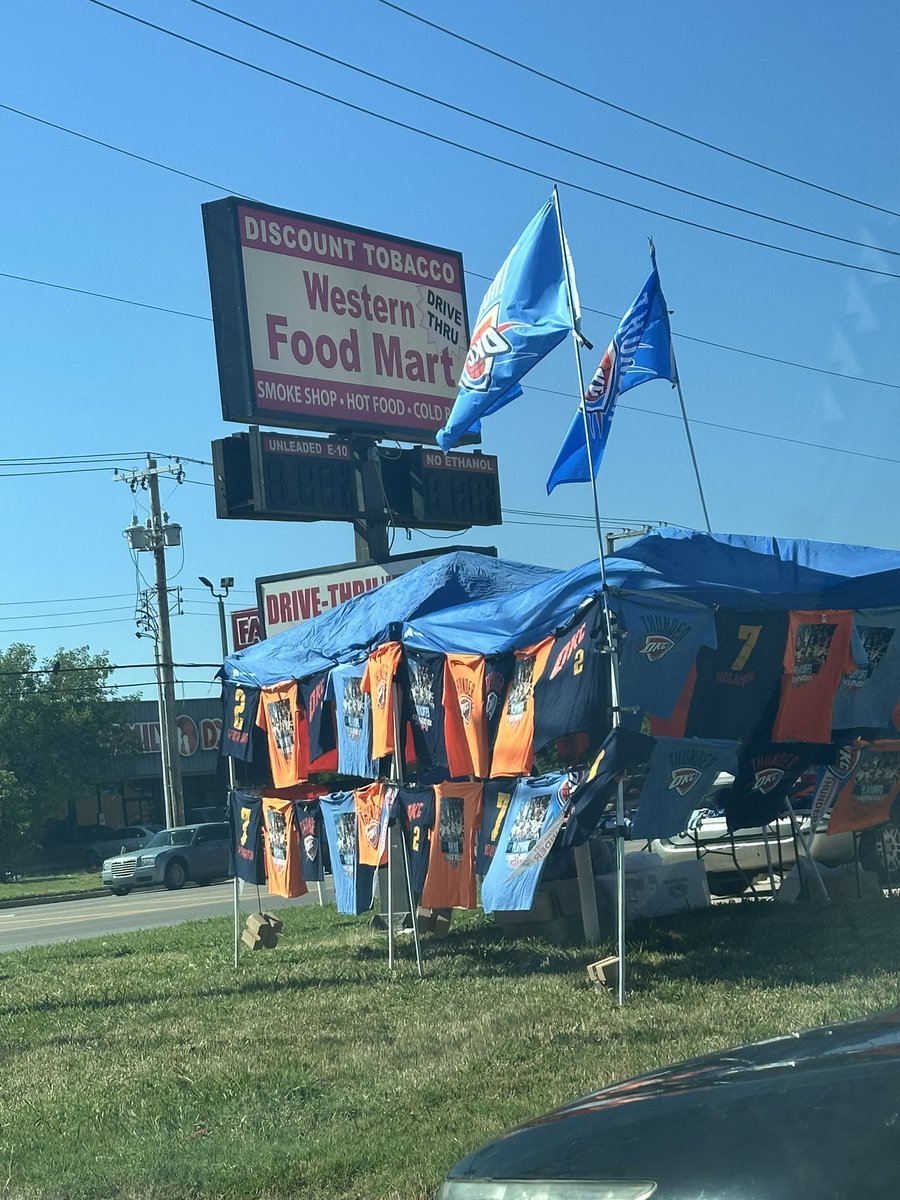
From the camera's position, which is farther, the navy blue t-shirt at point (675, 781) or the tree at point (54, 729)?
the tree at point (54, 729)

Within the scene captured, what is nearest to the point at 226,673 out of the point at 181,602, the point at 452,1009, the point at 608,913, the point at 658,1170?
the point at 608,913

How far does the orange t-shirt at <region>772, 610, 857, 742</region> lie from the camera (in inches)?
420

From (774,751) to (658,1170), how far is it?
9.51m

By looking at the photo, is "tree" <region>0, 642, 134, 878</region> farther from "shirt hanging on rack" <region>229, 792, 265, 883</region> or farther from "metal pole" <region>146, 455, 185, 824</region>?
"shirt hanging on rack" <region>229, 792, 265, 883</region>

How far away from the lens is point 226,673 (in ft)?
44.0

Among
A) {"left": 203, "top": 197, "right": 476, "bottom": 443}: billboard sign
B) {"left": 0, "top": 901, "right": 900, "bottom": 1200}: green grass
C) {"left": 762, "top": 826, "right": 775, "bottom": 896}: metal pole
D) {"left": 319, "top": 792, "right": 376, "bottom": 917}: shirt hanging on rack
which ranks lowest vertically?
{"left": 0, "top": 901, "right": 900, "bottom": 1200}: green grass

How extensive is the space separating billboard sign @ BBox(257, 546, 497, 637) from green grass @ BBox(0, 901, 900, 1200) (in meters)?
5.49

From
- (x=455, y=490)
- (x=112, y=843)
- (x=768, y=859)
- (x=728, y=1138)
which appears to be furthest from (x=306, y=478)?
(x=112, y=843)

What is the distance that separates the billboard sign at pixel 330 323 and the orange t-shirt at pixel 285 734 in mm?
5709

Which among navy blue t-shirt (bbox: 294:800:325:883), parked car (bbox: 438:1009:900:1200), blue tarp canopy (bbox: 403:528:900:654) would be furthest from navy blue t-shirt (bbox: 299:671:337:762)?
parked car (bbox: 438:1009:900:1200)

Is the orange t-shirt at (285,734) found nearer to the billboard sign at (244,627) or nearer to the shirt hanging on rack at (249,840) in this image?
the shirt hanging on rack at (249,840)

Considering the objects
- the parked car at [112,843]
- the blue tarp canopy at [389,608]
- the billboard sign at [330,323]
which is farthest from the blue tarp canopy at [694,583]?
the parked car at [112,843]

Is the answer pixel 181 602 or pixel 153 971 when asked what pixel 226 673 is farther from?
pixel 181 602

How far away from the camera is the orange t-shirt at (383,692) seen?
36.1ft
